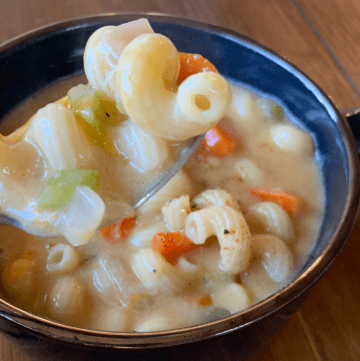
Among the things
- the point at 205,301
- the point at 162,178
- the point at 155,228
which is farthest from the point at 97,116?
the point at 205,301

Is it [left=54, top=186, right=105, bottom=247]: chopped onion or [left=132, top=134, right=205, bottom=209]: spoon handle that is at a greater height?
[left=54, top=186, right=105, bottom=247]: chopped onion

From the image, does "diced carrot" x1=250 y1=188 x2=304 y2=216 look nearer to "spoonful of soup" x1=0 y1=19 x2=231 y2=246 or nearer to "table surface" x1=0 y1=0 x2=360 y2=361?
"table surface" x1=0 y1=0 x2=360 y2=361

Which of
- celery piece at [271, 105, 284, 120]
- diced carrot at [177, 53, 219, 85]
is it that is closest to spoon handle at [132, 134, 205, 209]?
diced carrot at [177, 53, 219, 85]

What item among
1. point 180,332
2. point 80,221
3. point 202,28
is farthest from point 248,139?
point 180,332

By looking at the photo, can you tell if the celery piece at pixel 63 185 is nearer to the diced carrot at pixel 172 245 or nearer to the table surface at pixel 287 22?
the diced carrot at pixel 172 245

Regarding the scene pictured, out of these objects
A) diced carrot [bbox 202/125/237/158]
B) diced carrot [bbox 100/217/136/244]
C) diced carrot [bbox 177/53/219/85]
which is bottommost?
diced carrot [bbox 202/125/237/158]

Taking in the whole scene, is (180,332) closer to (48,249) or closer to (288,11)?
(48,249)

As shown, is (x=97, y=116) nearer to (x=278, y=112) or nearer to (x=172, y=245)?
(x=172, y=245)
